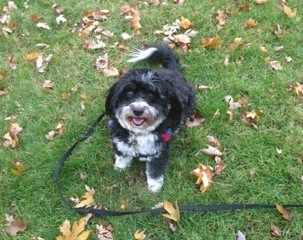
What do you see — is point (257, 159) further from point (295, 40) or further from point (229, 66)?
point (295, 40)

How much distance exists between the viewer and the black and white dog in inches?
126

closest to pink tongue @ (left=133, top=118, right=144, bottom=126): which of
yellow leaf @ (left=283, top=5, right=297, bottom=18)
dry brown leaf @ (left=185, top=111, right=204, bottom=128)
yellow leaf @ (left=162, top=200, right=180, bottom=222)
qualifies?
yellow leaf @ (left=162, top=200, right=180, bottom=222)

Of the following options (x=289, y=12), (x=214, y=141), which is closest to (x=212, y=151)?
(x=214, y=141)

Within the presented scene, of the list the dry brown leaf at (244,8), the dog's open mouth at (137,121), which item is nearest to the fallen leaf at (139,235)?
the dog's open mouth at (137,121)

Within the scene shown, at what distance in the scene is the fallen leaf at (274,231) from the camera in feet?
11.3

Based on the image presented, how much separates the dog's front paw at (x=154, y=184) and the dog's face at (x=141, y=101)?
0.59m

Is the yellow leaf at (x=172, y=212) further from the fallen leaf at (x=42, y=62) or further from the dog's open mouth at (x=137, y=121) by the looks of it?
the fallen leaf at (x=42, y=62)

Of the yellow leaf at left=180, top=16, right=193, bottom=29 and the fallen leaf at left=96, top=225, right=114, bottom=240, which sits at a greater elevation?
the yellow leaf at left=180, top=16, right=193, bottom=29

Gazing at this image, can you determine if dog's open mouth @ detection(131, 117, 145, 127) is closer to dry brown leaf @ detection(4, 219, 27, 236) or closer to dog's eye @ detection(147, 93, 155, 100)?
dog's eye @ detection(147, 93, 155, 100)

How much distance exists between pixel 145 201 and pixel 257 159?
1174 mm

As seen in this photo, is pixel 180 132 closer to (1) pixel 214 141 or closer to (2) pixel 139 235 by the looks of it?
(1) pixel 214 141

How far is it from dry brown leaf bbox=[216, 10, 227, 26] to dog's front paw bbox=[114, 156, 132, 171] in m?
2.49

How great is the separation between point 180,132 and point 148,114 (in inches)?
42.4

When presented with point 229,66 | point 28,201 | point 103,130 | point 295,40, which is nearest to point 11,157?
point 28,201
